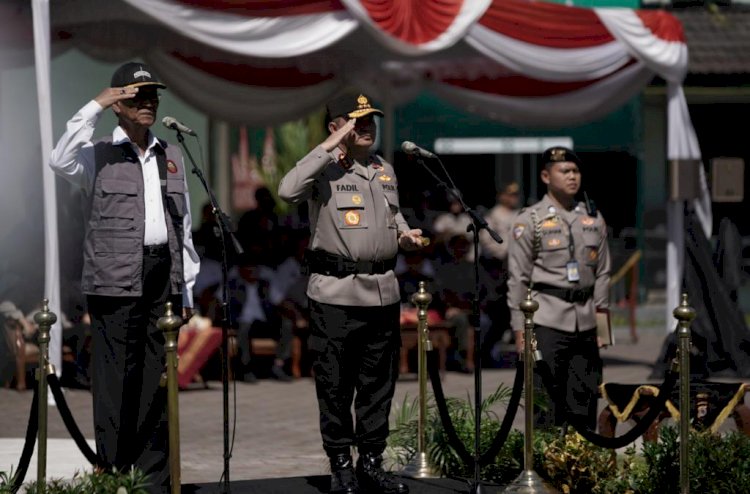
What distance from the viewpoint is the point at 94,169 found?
7.62 meters

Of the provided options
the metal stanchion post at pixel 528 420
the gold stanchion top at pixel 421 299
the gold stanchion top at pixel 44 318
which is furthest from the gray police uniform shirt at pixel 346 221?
the gold stanchion top at pixel 44 318

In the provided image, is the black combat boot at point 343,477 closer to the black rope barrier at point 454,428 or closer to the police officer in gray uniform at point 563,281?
the black rope barrier at point 454,428

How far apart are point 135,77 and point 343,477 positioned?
85.5 inches

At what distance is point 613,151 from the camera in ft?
75.1

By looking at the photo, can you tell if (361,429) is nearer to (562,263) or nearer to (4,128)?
(562,263)

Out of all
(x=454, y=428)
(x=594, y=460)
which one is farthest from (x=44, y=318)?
(x=594, y=460)

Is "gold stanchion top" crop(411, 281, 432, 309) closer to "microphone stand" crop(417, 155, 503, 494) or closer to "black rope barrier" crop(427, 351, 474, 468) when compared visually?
"black rope barrier" crop(427, 351, 474, 468)

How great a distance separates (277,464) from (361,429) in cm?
208

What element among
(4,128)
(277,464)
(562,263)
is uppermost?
(4,128)

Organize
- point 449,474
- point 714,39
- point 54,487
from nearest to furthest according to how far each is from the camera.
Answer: point 54,487
point 449,474
point 714,39

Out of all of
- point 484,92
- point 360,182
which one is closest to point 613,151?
point 484,92

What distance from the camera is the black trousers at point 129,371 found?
759 cm

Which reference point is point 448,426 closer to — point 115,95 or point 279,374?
point 115,95

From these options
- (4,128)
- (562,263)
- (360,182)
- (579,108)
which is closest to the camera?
(360,182)
